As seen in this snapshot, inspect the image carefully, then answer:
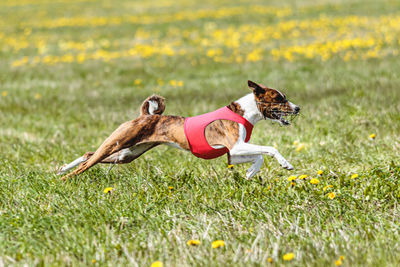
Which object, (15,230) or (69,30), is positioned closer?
(15,230)

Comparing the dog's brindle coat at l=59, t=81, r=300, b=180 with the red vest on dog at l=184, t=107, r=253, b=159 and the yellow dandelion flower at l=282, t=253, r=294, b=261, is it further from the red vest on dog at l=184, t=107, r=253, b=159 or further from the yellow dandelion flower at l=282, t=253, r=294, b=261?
the yellow dandelion flower at l=282, t=253, r=294, b=261

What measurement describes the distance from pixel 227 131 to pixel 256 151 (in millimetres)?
277

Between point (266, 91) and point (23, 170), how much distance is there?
2465 mm

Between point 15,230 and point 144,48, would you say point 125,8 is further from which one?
point 15,230

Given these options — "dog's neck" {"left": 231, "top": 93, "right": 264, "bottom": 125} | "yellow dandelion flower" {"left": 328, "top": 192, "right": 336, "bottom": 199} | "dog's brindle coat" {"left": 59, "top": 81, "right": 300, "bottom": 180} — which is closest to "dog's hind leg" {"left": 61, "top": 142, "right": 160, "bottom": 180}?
"dog's brindle coat" {"left": 59, "top": 81, "right": 300, "bottom": 180}

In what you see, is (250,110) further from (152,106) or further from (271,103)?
(152,106)

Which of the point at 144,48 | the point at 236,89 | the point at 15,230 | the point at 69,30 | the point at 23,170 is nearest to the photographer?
the point at 15,230

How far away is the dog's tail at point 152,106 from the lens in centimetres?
397

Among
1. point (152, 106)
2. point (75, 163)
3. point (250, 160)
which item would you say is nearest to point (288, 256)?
point (250, 160)

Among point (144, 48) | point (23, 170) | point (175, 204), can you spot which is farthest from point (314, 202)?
point (144, 48)

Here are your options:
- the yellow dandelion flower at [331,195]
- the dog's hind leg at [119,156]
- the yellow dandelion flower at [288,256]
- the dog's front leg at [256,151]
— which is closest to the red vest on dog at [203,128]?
the dog's front leg at [256,151]

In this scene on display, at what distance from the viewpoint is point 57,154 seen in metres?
5.39

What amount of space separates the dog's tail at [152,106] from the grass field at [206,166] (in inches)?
22.7

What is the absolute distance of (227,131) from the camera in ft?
12.0
